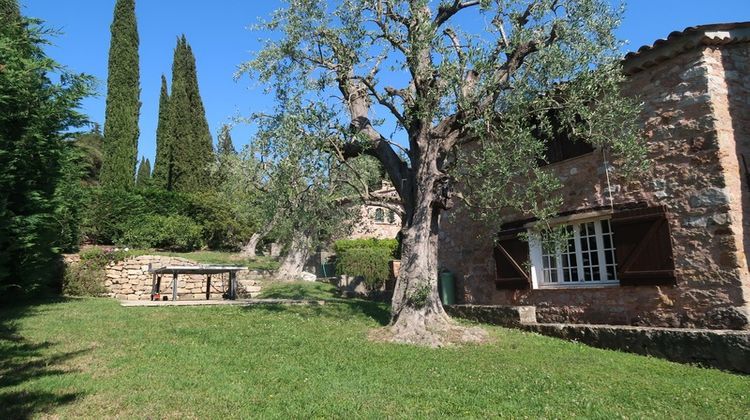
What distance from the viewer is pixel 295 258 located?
786 inches

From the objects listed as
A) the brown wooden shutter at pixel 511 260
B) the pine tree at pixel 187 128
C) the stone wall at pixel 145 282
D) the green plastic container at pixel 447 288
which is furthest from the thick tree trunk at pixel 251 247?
the brown wooden shutter at pixel 511 260

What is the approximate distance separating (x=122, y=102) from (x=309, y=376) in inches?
975

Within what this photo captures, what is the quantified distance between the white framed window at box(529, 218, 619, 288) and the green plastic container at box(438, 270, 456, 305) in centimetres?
255

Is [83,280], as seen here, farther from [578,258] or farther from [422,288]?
[578,258]

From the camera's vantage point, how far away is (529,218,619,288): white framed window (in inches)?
380

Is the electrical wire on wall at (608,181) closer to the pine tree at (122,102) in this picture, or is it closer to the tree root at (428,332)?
the tree root at (428,332)

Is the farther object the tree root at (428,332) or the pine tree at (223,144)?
the pine tree at (223,144)

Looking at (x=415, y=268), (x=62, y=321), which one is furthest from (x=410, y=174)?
(x=62, y=321)

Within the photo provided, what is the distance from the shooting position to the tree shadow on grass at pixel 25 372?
4.41m

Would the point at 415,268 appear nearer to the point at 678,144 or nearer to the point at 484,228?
the point at 484,228

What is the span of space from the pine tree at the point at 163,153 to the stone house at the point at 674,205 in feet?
79.2

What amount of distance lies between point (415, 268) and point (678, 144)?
515 cm

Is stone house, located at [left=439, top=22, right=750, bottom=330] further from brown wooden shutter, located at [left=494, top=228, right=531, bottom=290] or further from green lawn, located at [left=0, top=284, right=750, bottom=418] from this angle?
green lawn, located at [left=0, top=284, right=750, bottom=418]

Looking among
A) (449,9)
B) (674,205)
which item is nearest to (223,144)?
(449,9)
